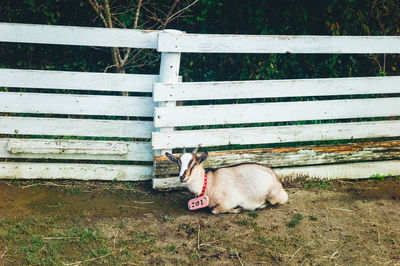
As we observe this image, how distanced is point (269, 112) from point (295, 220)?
1245 millimetres

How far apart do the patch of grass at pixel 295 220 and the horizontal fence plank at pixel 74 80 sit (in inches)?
81.7

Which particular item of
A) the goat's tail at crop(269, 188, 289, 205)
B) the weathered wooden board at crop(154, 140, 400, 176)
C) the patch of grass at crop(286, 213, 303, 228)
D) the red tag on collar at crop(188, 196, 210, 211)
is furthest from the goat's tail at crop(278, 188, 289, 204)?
the red tag on collar at crop(188, 196, 210, 211)

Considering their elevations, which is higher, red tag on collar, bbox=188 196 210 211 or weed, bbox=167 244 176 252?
red tag on collar, bbox=188 196 210 211

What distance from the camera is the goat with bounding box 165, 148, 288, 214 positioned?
13.9 ft

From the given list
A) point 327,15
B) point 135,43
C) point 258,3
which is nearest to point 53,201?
point 135,43

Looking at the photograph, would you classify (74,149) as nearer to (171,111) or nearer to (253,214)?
(171,111)

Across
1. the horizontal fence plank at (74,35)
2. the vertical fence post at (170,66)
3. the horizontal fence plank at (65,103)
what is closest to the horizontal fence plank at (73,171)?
the horizontal fence plank at (65,103)

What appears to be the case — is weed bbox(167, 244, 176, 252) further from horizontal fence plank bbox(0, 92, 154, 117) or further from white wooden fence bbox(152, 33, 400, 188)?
horizontal fence plank bbox(0, 92, 154, 117)

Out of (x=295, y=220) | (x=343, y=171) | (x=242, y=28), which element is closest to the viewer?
(x=295, y=220)

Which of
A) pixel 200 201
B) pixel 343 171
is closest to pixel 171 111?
pixel 200 201

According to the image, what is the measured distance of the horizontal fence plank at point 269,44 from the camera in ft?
13.8

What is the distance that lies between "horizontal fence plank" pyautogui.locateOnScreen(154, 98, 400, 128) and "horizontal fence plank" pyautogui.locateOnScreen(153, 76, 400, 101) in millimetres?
115

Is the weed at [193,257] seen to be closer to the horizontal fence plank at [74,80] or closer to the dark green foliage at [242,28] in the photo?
the horizontal fence plank at [74,80]

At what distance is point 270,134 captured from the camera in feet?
15.6
